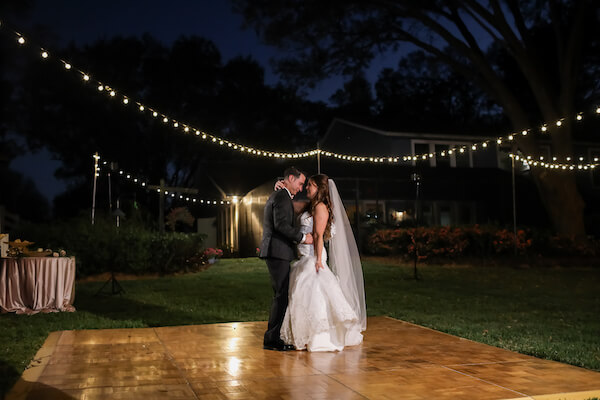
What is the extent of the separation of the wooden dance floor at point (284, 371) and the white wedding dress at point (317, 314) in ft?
0.65

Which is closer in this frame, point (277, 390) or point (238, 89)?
point (277, 390)

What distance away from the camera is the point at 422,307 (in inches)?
393

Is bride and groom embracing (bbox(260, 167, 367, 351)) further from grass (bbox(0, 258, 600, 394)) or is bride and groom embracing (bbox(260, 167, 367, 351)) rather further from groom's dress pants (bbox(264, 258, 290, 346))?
grass (bbox(0, 258, 600, 394))

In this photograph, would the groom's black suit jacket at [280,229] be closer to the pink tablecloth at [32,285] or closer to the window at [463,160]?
the pink tablecloth at [32,285]

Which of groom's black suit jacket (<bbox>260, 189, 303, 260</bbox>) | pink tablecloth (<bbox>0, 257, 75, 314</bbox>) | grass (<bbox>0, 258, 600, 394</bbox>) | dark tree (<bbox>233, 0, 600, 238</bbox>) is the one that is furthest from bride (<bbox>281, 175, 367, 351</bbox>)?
dark tree (<bbox>233, 0, 600, 238</bbox>)

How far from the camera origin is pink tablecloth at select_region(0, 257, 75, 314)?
31.8ft

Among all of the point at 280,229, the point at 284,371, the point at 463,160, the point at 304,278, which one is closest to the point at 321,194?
the point at 280,229

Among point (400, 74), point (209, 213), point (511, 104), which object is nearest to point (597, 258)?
point (511, 104)

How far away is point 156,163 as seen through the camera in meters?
35.6

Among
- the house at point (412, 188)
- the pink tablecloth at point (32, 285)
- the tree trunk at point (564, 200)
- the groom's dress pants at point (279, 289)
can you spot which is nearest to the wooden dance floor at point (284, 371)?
the groom's dress pants at point (279, 289)

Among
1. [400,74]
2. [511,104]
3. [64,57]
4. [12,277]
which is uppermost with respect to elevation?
[400,74]

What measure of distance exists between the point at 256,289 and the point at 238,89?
2514cm

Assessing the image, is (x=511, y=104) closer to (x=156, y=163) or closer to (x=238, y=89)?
(x=238, y=89)

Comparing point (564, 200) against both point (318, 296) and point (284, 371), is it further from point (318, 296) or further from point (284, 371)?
point (284, 371)
